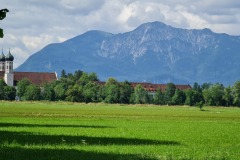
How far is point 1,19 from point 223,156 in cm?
1165

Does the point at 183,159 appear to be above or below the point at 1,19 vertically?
below

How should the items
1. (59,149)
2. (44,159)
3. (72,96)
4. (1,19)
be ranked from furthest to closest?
(72,96) < (59,149) < (44,159) < (1,19)

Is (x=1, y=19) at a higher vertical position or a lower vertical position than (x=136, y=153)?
higher

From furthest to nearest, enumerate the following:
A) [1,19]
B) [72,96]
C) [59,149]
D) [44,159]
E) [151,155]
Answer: [72,96]
[59,149]
[151,155]
[44,159]
[1,19]

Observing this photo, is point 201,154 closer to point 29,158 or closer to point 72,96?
point 29,158

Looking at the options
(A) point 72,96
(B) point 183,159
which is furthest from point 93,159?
(A) point 72,96

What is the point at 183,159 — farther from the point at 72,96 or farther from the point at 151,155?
the point at 72,96

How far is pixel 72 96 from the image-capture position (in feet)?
652

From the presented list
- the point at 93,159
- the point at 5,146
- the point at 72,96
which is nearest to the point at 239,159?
the point at 93,159

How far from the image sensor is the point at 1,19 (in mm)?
19469

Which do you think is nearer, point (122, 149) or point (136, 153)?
point (136, 153)

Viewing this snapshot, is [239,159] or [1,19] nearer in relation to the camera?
[1,19]

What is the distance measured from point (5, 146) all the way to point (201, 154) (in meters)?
9.84

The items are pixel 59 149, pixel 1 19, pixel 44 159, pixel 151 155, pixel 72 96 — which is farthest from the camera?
pixel 72 96
